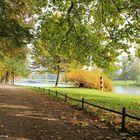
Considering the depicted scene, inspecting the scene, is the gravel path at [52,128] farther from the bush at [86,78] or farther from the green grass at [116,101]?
the bush at [86,78]

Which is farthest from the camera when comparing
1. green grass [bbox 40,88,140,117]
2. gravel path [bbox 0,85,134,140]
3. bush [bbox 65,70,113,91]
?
bush [bbox 65,70,113,91]

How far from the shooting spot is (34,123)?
14.5 meters

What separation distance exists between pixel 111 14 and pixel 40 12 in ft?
18.6

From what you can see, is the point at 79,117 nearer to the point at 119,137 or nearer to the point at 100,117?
the point at 100,117

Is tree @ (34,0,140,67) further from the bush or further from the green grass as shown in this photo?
the bush

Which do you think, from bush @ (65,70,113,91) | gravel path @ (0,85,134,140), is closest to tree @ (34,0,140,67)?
gravel path @ (0,85,134,140)

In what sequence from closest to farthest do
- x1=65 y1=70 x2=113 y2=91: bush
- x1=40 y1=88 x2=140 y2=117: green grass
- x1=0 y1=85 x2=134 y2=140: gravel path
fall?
x1=0 y1=85 x2=134 y2=140: gravel path
x1=40 y1=88 x2=140 y2=117: green grass
x1=65 y1=70 x2=113 y2=91: bush

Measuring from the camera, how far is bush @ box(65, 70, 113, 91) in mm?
61531

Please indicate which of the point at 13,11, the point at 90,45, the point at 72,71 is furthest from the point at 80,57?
the point at 72,71

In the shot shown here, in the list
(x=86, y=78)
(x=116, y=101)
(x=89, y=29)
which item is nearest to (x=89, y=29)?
(x=89, y=29)

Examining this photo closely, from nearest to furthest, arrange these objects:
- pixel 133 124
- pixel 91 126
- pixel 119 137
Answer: pixel 119 137 < pixel 91 126 < pixel 133 124

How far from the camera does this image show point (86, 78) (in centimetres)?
6162

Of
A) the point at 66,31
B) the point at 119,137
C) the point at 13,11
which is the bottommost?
the point at 119,137

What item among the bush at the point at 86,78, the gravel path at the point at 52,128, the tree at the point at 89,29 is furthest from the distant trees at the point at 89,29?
the bush at the point at 86,78
